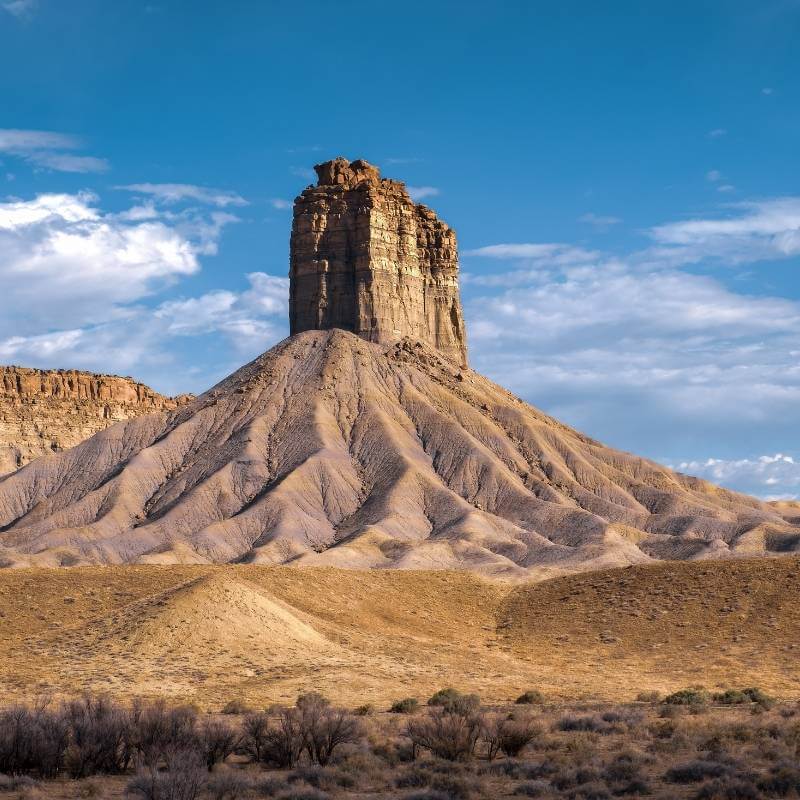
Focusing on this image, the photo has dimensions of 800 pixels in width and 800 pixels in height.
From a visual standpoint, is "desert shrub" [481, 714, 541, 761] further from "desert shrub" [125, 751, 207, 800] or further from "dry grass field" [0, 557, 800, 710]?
"dry grass field" [0, 557, 800, 710]

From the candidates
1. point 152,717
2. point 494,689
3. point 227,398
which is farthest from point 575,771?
point 227,398

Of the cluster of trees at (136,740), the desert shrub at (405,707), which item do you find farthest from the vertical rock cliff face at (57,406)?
the cluster of trees at (136,740)

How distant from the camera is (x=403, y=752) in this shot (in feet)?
82.3

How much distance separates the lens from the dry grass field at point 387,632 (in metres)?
39.2

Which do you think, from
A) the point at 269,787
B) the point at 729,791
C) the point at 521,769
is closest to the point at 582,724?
the point at 521,769

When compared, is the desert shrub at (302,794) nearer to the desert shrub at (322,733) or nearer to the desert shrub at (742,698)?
the desert shrub at (322,733)

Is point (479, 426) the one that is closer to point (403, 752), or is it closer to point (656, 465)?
point (656, 465)

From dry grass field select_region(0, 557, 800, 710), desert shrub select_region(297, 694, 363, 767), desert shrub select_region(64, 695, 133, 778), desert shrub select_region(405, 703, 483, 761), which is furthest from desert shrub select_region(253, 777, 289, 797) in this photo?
dry grass field select_region(0, 557, 800, 710)

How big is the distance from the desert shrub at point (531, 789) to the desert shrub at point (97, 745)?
7589 millimetres

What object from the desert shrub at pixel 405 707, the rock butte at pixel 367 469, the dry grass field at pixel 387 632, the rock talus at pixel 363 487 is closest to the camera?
the desert shrub at pixel 405 707

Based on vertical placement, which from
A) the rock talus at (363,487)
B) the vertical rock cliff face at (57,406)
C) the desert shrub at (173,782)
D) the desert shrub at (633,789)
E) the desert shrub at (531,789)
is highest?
the vertical rock cliff face at (57,406)

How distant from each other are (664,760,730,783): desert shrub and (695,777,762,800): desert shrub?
1.13 meters

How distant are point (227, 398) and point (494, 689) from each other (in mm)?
111838

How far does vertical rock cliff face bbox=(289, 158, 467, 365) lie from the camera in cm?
15475
